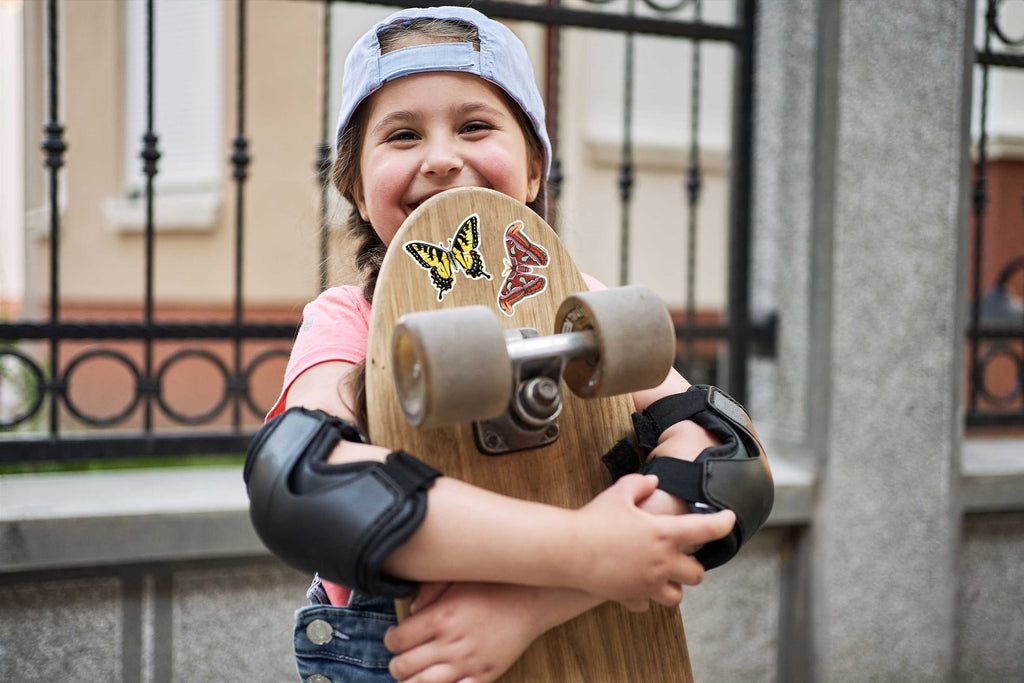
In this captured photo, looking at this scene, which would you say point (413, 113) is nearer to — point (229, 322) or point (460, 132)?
point (460, 132)

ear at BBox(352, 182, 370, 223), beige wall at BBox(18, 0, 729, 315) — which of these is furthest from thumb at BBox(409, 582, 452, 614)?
beige wall at BBox(18, 0, 729, 315)

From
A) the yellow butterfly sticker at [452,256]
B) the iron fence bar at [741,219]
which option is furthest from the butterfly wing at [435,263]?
the iron fence bar at [741,219]

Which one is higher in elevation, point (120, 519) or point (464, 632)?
point (464, 632)

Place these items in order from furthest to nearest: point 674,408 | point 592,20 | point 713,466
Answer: point 592,20 → point 674,408 → point 713,466

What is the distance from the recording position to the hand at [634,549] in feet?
2.71

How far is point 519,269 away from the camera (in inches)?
41.7

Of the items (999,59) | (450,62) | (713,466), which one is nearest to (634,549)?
(713,466)

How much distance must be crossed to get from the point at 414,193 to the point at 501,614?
569 mm

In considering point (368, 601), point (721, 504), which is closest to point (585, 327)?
point (721, 504)

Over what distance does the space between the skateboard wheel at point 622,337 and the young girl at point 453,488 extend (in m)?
0.12

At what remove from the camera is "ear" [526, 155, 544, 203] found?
1297mm

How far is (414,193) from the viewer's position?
1111 mm

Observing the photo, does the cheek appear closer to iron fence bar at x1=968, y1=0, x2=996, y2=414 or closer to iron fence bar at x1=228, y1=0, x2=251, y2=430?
iron fence bar at x1=228, y1=0, x2=251, y2=430

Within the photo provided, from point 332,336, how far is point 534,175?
46 cm
